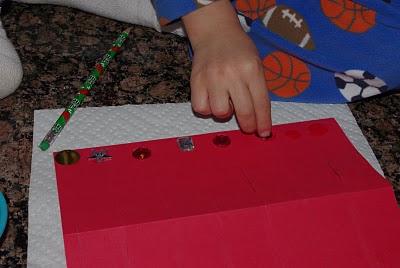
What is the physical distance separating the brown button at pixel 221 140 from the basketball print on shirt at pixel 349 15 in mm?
239

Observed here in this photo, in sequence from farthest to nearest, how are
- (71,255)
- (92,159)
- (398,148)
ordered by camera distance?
(398,148)
(92,159)
(71,255)

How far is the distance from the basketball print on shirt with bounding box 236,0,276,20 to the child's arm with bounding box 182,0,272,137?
0.14 metres

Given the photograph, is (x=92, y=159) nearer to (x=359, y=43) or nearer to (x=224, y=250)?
(x=224, y=250)

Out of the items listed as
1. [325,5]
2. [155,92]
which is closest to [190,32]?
[155,92]

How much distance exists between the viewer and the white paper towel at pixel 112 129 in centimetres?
63

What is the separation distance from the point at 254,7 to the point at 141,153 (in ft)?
1.00

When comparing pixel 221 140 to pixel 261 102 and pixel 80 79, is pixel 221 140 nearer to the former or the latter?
pixel 261 102

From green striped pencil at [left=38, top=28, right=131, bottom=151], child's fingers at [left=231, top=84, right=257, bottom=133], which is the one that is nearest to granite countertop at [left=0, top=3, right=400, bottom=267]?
green striped pencil at [left=38, top=28, right=131, bottom=151]

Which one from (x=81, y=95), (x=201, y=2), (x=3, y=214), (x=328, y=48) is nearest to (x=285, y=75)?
(x=328, y=48)

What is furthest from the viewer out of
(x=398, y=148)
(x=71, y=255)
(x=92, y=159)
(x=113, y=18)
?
(x=113, y=18)

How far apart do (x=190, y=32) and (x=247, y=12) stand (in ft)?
0.48

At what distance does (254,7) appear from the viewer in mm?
875

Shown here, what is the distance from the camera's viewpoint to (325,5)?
2.75 feet

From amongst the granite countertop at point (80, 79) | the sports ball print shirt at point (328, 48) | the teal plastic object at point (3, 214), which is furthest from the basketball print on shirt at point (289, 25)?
the teal plastic object at point (3, 214)
